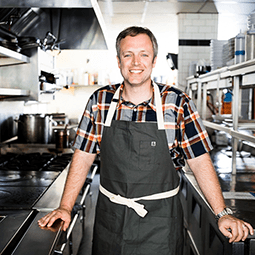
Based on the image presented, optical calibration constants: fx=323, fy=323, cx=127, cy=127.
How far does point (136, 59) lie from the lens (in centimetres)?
157

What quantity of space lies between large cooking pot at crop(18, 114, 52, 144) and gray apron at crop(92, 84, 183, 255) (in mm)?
1839

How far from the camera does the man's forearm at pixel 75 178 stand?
1480 mm

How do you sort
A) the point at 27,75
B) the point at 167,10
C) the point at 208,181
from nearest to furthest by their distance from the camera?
the point at 208,181
the point at 27,75
the point at 167,10

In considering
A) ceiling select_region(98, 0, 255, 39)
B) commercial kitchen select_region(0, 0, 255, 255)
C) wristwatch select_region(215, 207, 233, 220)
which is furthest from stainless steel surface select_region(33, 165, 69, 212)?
ceiling select_region(98, 0, 255, 39)

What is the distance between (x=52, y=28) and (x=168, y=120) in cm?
192

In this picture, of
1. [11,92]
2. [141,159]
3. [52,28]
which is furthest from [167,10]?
[141,159]

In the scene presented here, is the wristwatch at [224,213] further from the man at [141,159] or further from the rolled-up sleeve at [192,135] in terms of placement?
the rolled-up sleeve at [192,135]

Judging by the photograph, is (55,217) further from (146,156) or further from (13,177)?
(13,177)

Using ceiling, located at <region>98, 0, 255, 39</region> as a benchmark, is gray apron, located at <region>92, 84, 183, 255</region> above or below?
below

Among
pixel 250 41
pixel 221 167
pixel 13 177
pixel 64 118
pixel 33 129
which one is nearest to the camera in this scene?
pixel 13 177

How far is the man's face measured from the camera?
1558 mm

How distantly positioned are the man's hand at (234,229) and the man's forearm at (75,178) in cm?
66

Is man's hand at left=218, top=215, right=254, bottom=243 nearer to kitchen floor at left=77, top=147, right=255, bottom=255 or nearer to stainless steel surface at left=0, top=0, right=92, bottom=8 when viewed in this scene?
kitchen floor at left=77, top=147, right=255, bottom=255

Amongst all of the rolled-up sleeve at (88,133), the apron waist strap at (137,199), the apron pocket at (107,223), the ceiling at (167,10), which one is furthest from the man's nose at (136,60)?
the ceiling at (167,10)
